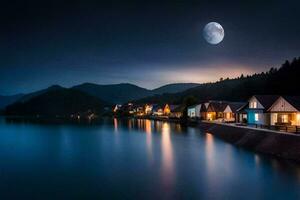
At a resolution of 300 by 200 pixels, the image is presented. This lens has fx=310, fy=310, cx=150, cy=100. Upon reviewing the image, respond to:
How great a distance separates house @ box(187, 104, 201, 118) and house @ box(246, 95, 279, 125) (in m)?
39.6

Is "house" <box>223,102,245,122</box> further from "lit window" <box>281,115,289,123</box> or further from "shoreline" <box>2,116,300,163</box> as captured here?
"lit window" <box>281,115,289,123</box>

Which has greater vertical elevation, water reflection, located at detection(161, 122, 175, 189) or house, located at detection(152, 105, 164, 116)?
house, located at detection(152, 105, 164, 116)

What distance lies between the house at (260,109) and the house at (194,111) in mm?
39565

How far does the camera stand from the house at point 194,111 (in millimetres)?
95213

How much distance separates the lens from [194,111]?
98.9 m

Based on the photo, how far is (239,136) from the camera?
4478 cm

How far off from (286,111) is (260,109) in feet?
22.1

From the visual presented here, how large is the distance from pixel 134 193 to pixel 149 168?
8.84 meters

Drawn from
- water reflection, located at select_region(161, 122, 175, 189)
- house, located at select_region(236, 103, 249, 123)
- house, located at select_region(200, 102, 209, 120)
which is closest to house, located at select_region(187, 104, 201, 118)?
house, located at select_region(200, 102, 209, 120)

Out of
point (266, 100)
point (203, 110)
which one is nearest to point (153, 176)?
point (266, 100)

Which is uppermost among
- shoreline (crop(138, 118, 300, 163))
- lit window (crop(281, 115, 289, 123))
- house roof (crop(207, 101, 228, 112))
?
house roof (crop(207, 101, 228, 112))

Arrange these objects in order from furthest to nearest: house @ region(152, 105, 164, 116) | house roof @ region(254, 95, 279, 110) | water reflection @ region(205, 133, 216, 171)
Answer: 1. house @ region(152, 105, 164, 116)
2. house roof @ region(254, 95, 279, 110)
3. water reflection @ region(205, 133, 216, 171)

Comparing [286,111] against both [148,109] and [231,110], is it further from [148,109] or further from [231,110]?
[148,109]

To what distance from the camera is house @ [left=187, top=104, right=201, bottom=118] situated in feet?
312
